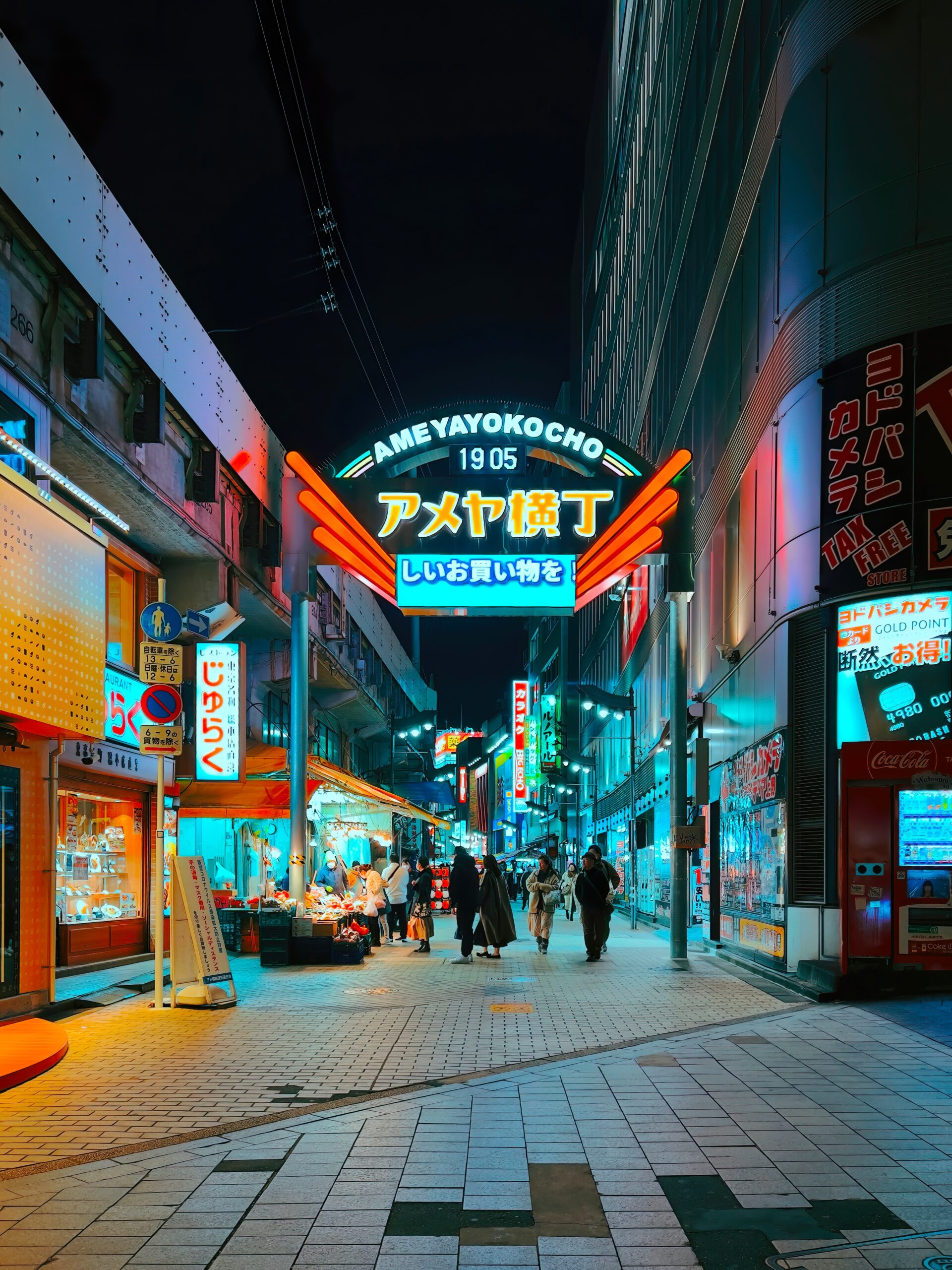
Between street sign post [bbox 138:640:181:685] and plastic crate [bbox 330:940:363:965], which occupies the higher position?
street sign post [bbox 138:640:181:685]

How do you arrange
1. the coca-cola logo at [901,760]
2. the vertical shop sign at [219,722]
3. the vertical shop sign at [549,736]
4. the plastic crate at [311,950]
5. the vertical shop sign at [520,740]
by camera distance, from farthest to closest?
the vertical shop sign at [520,740], the vertical shop sign at [549,736], the vertical shop sign at [219,722], the plastic crate at [311,950], the coca-cola logo at [901,760]

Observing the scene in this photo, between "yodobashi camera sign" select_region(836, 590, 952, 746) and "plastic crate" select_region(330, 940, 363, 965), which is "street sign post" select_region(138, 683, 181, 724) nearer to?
"plastic crate" select_region(330, 940, 363, 965)

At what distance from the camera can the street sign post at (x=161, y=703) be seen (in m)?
13.7

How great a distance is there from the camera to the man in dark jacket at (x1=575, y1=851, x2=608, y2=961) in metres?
19.4

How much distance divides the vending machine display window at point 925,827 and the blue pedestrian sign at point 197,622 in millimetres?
10569

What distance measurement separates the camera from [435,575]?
64.2ft

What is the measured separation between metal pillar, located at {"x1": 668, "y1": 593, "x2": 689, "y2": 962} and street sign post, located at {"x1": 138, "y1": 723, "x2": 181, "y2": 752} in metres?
8.35

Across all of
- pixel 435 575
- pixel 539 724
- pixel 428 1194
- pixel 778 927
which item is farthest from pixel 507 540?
pixel 539 724

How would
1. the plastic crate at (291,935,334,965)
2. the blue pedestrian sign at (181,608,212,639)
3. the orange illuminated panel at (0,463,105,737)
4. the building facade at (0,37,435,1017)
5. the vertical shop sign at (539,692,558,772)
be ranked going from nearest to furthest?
the orange illuminated panel at (0,463,105,737) → the building facade at (0,37,435,1017) → the plastic crate at (291,935,334,965) → the blue pedestrian sign at (181,608,212,639) → the vertical shop sign at (539,692,558,772)

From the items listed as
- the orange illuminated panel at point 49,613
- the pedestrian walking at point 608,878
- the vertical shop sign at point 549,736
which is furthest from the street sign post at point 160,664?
the vertical shop sign at point 549,736

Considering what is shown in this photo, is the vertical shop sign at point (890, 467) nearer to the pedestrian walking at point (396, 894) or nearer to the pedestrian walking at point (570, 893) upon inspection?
the pedestrian walking at point (396, 894)

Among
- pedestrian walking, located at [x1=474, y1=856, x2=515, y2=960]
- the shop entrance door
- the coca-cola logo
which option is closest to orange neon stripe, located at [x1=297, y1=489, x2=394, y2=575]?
pedestrian walking, located at [x1=474, y1=856, x2=515, y2=960]

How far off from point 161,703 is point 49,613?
1.92m

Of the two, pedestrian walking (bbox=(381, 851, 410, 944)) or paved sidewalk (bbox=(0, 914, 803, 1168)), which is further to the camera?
pedestrian walking (bbox=(381, 851, 410, 944))
